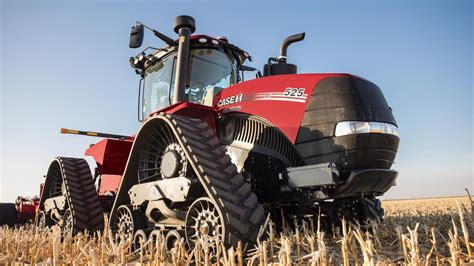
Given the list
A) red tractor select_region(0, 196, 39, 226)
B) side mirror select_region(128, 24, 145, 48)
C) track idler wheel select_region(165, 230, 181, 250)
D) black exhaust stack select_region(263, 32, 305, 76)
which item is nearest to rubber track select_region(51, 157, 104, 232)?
track idler wheel select_region(165, 230, 181, 250)

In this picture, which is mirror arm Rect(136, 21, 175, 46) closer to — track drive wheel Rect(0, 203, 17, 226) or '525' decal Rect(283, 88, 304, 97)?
'525' decal Rect(283, 88, 304, 97)

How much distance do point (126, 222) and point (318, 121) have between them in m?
2.63

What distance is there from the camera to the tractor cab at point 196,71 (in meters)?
5.01

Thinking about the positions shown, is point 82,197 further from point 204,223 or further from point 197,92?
point 204,223

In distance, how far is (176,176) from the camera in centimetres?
388

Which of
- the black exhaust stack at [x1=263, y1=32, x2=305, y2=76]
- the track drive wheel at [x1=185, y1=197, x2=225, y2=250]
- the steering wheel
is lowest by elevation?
the track drive wheel at [x1=185, y1=197, x2=225, y2=250]

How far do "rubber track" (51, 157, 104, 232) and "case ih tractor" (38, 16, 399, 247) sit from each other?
0.09 m

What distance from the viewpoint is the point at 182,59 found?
4.74m

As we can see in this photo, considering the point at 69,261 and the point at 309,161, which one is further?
the point at 309,161

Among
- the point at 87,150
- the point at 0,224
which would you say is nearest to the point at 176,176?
the point at 87,150

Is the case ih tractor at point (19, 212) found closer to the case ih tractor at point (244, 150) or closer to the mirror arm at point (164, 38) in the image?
the case ih tractor at point (244, 150)

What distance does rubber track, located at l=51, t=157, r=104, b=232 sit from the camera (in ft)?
17.9

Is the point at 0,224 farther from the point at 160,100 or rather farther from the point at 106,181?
the point at 160,100

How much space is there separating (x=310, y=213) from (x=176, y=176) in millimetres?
1864
